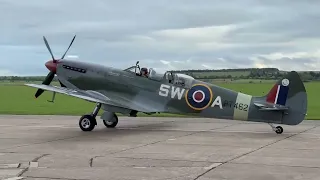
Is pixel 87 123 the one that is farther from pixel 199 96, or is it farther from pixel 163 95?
pixel 199 96

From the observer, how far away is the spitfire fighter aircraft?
14.8 metres

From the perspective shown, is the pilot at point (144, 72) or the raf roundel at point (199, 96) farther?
the pilot at point (144, 72)

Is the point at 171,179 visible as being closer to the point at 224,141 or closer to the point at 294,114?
the point at 224,141

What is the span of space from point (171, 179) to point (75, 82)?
35.2 feet

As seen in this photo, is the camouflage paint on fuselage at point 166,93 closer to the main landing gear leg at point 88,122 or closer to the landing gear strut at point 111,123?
the landing gear strut at point 111,123

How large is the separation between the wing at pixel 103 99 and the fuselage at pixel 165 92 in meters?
0.21

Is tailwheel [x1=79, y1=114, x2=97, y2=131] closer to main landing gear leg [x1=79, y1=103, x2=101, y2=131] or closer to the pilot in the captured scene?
main landing gear leg [x1=79, y1=103, x2=101, y2=131]

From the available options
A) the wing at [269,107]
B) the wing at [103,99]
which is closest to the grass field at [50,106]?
the wing at [269,107]

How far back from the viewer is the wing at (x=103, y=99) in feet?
52.0

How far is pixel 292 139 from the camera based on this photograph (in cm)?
1382

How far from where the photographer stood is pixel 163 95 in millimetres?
16500

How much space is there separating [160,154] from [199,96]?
214 inches

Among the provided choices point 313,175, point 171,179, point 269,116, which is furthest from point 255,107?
point 171,179

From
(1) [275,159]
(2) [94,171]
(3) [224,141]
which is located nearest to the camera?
(2) [94,171]
